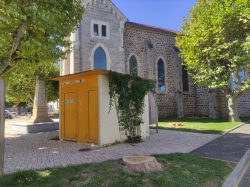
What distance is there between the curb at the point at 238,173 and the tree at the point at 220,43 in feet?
33.7

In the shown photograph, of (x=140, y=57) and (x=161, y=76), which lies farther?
(x=161, y=76)

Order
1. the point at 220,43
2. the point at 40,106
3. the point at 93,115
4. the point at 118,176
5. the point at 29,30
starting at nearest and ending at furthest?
the point at 118,176 → the point at 29,30 → the point at 93,115 → the point at 40,106 → the point at 220,43

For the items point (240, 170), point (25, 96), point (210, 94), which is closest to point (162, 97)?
point (210, 94)

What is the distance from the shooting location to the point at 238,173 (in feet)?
20.4

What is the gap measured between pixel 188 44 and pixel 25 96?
53.2 ft

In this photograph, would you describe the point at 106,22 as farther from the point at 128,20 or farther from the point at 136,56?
the point at 136,56

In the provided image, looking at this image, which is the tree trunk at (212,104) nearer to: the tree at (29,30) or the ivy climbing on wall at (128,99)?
the ivy climbing on wall at (128,99)

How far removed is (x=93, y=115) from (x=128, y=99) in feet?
5.44

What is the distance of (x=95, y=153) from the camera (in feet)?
28.7

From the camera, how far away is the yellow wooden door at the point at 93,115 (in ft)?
34.3

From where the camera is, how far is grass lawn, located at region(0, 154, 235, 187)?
16.7 feet

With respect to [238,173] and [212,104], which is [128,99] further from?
[212,104]

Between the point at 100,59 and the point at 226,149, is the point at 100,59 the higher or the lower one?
the higher one

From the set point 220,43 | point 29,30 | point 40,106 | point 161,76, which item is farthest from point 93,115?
point 161,76
